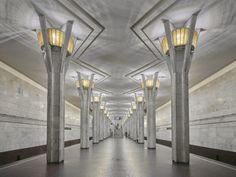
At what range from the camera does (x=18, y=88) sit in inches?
669

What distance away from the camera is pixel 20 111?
56.7 ft

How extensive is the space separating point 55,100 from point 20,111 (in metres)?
6.83

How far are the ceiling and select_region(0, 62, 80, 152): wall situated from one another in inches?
38.0

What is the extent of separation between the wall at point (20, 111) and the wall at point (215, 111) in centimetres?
1353

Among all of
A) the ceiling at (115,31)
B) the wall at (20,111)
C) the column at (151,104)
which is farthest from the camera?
the column at (151,104)

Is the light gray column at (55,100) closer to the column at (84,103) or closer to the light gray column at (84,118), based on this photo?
the column at (84,103)

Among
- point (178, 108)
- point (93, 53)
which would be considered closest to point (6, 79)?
point (93, 53)

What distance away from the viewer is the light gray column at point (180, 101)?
1153 cm

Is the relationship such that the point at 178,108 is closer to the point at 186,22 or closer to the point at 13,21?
the point at 186,22

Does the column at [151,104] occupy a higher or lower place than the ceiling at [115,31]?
lower

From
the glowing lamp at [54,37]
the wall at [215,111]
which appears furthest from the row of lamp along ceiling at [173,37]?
the wall at [215,111]

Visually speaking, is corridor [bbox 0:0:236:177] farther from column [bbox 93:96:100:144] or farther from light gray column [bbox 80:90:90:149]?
column [bbox 93:96:100:144]

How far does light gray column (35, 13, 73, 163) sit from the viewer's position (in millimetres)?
11430

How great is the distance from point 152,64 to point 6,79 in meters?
9.64
